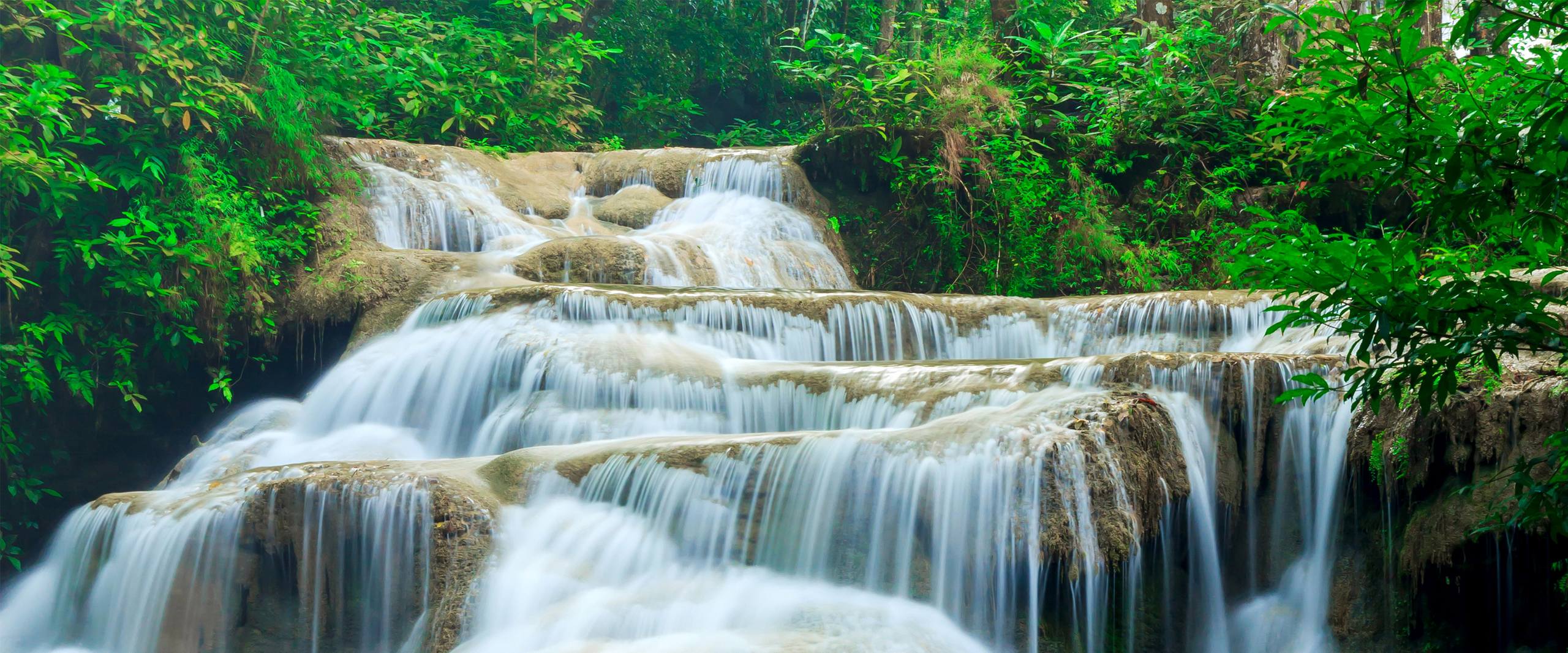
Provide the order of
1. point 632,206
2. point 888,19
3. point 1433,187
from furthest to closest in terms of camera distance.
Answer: point 888,19, point 632,206, point 1433,187

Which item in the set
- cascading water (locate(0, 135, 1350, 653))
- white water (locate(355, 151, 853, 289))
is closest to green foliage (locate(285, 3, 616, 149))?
white water (locate(355, 151, 853, 289))

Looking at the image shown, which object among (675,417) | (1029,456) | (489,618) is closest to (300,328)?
(675,417)

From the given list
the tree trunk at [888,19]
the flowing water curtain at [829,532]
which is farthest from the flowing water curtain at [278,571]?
the tree trunk at [888,19]

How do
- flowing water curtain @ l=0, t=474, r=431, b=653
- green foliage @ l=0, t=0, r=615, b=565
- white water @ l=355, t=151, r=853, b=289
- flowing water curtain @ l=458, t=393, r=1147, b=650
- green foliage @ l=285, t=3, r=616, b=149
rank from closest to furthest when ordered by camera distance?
flowing water curtain @ l=458, t=393, r=1147, b=650
flowing water curtain @ l=0, t=474, r=431, b=653
green foliage @ l=0, t=0, r=615, b=565
white water @ l=355, t=151, r=853, b=289
green foliage @ l=285, t=3, r=616, b=149

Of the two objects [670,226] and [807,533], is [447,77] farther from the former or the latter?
[807,533]

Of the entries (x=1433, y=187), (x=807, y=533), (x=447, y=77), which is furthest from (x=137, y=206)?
(x=1433, y=187)

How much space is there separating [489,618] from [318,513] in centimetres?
104

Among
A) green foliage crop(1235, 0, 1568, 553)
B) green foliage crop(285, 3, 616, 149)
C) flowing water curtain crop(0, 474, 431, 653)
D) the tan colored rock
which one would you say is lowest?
flowing water curtain crop(0, 474, 431, 653)

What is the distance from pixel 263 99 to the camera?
8859 mm

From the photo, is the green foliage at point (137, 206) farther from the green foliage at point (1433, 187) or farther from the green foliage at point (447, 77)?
the green foliage at point (1433, 187)

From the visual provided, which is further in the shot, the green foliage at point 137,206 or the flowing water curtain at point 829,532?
the green foliage at point 137,206

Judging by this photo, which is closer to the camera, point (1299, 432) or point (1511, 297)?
point (1511, 297)

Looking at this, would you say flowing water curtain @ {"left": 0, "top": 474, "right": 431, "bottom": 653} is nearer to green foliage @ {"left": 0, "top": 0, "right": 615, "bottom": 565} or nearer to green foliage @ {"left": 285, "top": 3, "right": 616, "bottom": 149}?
green foliage @ {"left": 0, "top": 0, "right": 615, "bottom": 565}

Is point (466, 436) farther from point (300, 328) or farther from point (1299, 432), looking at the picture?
point (1299, 432)
